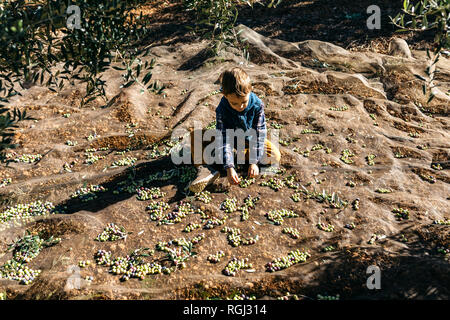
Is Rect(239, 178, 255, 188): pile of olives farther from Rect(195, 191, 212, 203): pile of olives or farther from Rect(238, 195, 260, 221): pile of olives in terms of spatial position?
Rect(195, 191, 212, 203): pile of olives

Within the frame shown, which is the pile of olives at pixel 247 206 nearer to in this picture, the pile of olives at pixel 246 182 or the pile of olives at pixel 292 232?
the pile of olives at pixel 246 182

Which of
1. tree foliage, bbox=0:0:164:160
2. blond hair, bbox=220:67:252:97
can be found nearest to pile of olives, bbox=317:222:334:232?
blond hair, bbox=220:67:252:97

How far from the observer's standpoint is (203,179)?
5070 millimetres

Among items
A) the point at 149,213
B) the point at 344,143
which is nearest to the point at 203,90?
the point at 344,143

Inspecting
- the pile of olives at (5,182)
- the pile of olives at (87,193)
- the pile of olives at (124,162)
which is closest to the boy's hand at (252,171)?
the pile of olives at (124,162)

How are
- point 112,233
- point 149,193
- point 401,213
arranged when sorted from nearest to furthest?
point 112,233 < point 401,213 < point 149,193

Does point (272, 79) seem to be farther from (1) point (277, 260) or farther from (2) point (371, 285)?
(2) point (371, 285)

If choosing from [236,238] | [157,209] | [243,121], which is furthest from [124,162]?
[236,238]

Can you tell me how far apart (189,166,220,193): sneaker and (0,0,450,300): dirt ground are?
6.6 inches

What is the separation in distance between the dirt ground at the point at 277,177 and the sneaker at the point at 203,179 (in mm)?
168

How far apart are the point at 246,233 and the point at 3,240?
132 inches

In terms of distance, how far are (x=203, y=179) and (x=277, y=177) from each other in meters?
1.40

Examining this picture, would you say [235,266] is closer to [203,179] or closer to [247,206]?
[247,206]

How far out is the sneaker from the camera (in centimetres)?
505
